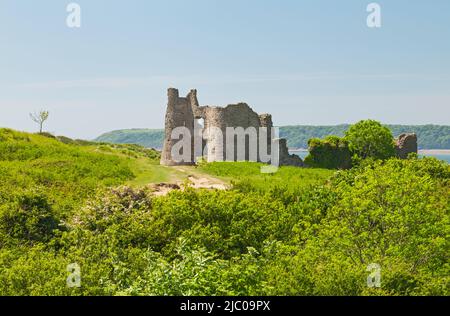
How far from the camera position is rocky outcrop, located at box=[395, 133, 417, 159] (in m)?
95.0

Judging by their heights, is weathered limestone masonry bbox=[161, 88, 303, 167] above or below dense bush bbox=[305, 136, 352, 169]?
above

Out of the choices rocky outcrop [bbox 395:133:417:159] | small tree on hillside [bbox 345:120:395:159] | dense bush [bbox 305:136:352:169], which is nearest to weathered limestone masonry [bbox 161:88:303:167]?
dense bush [bbox 305:136:352:169]

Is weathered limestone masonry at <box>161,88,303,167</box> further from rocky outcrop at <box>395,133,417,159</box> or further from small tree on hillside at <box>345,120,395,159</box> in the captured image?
rocky outcrop at <box>395,133,417,159</box>

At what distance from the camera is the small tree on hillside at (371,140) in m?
89.4

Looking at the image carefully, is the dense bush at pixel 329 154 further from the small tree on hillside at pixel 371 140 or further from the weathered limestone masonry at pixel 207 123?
the weathered limestone masonry at pixel 207 123

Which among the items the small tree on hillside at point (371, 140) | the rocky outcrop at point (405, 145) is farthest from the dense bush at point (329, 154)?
the rocky outcrop at point (405, 145)

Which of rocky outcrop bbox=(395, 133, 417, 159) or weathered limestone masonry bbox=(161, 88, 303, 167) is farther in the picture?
rocky outcrop bbox=(395, 133, 417, 159)

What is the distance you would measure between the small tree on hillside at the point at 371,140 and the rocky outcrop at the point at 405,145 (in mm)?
3508

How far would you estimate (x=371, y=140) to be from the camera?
89688 mm

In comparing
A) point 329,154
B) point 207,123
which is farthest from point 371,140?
point 207,123

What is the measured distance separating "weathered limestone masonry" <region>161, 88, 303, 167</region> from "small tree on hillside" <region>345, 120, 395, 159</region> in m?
19.0

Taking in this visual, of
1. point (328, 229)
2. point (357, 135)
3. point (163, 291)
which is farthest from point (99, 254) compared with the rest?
point (357, 135)

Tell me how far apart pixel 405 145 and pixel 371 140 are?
8.62 metres

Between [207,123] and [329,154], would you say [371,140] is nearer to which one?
[329,154]
